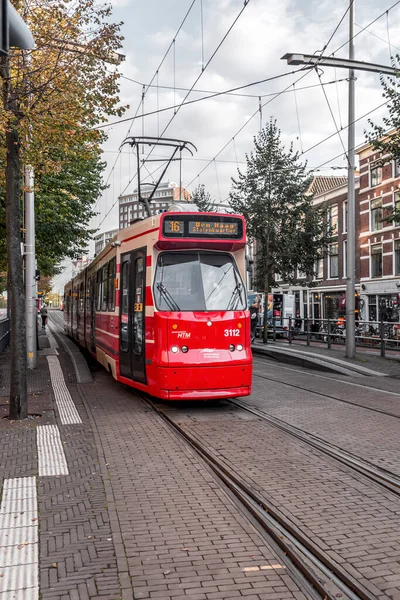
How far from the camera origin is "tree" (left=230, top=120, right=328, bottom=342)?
2383 centimetres

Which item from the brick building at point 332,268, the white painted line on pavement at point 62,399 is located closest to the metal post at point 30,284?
the white painted line on pavement at point 62,399

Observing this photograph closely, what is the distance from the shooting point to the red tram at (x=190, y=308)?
9070mm

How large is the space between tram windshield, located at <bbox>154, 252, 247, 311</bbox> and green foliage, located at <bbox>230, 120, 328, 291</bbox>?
14.2 metres

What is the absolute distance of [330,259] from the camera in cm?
4088

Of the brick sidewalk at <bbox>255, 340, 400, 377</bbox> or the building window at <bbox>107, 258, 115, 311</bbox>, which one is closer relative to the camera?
the building window at <bbox>107, 258, 115, 311</bbox>

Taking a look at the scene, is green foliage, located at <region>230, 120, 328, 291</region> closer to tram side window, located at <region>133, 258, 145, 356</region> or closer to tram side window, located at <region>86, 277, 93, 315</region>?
tram side window, located at <region>86, 277, 93, 315</region>

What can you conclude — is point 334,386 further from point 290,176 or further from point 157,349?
point 290,176

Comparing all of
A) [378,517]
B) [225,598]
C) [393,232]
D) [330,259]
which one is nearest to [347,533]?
[378,517]

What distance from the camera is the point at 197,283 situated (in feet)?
31.1

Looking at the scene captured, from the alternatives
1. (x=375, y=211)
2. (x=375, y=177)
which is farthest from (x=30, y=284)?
(x=375, y=177)

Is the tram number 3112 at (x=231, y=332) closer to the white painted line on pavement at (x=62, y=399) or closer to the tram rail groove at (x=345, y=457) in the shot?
the tram rail groove at (x=345, y=457)

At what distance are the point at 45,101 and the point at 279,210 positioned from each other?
1570 centimetres

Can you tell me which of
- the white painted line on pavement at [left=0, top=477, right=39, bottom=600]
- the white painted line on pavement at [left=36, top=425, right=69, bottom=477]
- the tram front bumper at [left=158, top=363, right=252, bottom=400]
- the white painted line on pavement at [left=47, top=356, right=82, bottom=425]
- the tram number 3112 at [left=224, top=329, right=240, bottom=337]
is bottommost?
the white painted line on pavement at [left=0, top=477, right=39, bottom=600]

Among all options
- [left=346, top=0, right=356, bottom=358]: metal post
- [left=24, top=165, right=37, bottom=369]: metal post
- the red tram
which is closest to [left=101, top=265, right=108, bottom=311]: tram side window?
[left=24, top=165, right=37, bottom=369]: metal post
